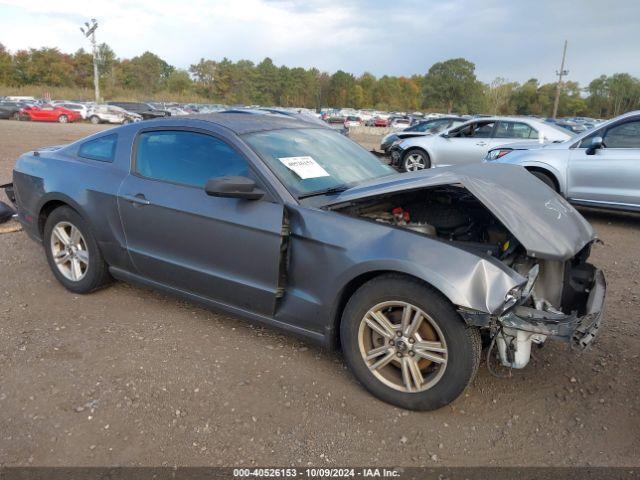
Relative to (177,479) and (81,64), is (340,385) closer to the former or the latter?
(177,479)

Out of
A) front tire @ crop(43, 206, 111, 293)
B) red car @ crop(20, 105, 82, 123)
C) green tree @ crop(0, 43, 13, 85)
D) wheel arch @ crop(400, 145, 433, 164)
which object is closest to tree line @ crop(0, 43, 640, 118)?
green tree @ crop(0, 43, 13, 85)

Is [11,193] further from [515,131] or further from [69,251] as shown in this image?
[515,131]

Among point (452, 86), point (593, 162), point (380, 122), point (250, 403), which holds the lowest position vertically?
point (250, 403)

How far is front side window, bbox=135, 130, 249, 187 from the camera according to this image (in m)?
3.40

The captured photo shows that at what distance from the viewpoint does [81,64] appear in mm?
89562

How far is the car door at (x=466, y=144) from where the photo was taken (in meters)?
11.1

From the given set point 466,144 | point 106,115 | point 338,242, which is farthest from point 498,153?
point 106,115

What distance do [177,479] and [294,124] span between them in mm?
2692

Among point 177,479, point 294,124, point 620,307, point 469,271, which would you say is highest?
point 294,124

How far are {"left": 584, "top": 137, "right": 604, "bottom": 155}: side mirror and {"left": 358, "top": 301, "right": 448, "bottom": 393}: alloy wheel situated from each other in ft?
19.0

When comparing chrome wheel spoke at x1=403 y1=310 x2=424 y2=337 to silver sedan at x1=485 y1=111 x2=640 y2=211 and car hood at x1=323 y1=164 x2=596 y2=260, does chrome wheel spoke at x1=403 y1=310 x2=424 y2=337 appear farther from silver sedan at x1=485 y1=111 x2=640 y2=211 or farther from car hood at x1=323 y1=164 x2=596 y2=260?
silver sedan at x1=485 y1=111 x2=640 y2=211

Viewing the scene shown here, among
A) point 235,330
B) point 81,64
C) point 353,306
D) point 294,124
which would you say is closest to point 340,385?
point 353,306

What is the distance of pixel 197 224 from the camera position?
A: 11.2 ft

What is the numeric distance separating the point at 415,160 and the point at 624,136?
18.6 ft
